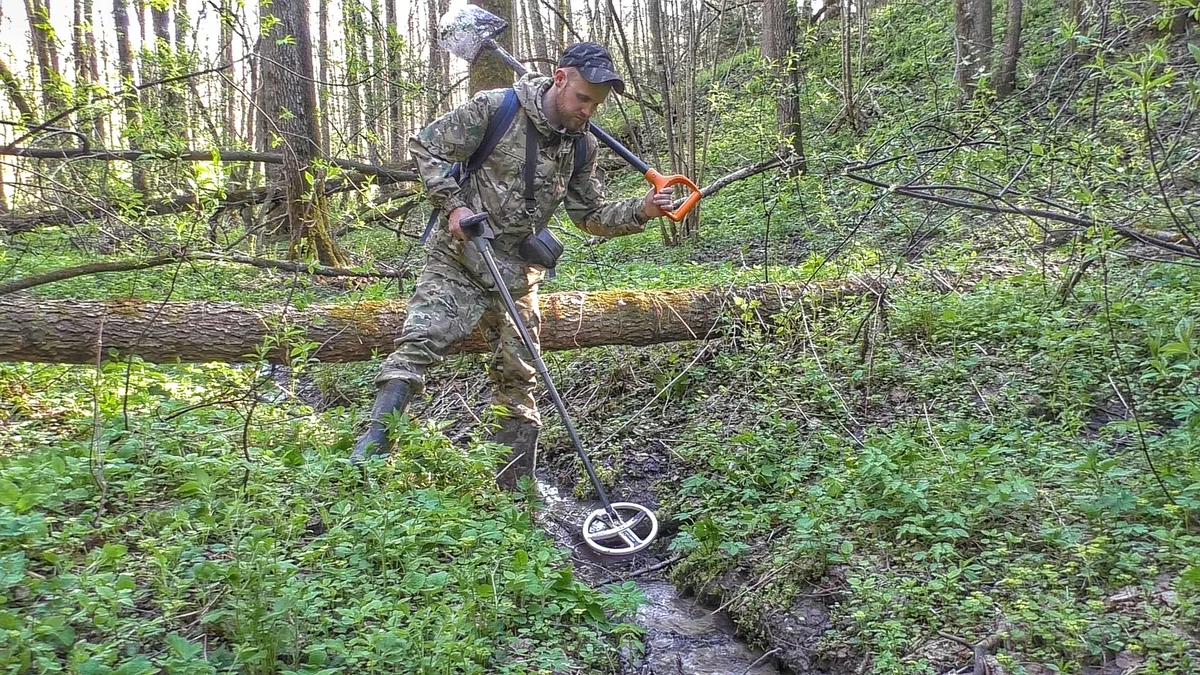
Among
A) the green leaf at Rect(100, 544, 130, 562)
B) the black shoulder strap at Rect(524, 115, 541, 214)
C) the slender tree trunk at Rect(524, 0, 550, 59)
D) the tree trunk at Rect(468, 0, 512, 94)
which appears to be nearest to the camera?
the green leaf at Rect(100, 544, 130, 562)

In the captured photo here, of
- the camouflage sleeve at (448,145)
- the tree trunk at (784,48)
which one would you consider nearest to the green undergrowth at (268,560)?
the camouflage sleeve at (448,145)

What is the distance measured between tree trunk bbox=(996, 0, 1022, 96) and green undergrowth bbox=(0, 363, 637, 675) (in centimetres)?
942

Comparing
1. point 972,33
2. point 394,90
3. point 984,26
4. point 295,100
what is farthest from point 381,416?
point 972,33

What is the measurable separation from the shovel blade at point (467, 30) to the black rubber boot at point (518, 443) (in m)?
2.45

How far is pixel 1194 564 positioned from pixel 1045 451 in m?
1.08

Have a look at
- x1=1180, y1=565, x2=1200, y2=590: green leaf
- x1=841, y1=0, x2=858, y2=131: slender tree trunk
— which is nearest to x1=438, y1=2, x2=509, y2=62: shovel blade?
x1=1180, y1=565, x2=1200, y2=590: green leaf

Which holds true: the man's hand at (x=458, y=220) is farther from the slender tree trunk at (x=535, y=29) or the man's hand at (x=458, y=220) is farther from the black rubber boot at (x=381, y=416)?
the slender tree trunk at (x=535, y=29)

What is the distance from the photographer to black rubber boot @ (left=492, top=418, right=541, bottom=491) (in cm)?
466

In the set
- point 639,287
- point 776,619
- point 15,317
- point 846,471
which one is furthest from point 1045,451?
point 15,317

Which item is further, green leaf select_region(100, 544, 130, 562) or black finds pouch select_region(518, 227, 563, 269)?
black finds pouch select_region(518, 227, 563, 269)

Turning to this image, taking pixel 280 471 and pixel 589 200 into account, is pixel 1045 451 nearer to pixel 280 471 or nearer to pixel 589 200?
pixel 589 200

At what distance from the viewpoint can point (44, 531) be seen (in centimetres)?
273

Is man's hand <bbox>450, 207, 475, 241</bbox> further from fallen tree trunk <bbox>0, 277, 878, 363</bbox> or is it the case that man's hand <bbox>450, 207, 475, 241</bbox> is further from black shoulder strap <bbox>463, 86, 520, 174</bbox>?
fallen tree trunk <bbox>0, 277, 878, 363</bbox>

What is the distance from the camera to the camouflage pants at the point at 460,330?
13.6ft
